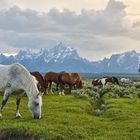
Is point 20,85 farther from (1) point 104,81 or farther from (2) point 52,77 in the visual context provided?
(1) point 104,81

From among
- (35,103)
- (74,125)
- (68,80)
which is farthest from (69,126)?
(68,80)

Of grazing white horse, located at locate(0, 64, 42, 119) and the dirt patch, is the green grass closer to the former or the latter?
the dirt patch

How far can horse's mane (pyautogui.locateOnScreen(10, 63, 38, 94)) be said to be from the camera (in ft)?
68.5

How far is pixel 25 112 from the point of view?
78.4 ft

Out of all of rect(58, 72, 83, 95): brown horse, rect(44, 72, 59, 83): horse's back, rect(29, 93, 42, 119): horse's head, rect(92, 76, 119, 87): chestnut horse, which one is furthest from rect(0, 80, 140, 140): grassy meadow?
rect(92, 76, 119, 87): chestnut horse

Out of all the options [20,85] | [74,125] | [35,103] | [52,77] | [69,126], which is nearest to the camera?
[69,126]

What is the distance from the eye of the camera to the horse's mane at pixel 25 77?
68.5 feet

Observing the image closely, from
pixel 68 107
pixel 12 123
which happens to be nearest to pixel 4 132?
pixel 12 123

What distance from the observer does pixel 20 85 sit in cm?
2100

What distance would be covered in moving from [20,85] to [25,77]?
0.53 metres

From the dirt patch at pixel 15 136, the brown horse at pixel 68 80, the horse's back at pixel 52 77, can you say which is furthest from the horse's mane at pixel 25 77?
the horse's back at pixel 52 77

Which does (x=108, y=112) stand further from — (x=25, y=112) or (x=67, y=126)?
(x=67, y=126)

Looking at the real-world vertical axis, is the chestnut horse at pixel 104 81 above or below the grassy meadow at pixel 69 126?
above

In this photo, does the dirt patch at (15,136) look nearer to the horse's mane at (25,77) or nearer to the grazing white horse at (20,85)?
the grazing white horse at (20,85)
